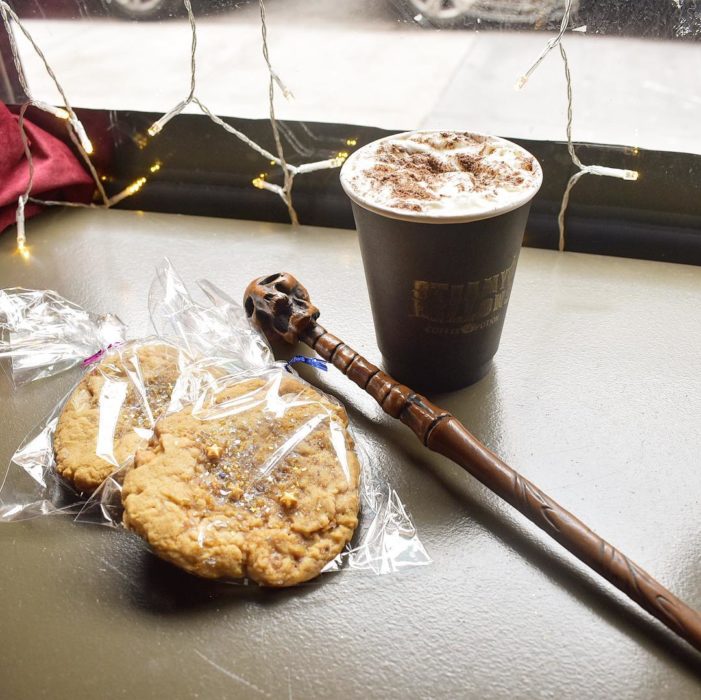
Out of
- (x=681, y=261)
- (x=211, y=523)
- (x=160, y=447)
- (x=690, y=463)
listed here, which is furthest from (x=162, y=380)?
(x=681, y=261)

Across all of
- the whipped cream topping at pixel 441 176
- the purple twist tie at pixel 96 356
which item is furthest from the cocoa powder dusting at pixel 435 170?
the purple twist tie at pixel 96 356

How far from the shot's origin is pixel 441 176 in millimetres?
853

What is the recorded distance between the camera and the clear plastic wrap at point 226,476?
28.4 inches

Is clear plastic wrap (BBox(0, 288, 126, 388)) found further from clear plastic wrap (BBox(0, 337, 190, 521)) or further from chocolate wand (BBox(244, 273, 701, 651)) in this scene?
chocolate wand (BBox(244, 273, 701, 651))

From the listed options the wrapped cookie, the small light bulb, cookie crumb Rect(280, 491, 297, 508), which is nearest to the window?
the small light bulb

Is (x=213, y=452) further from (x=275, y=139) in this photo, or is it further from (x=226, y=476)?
(x=275, y=139)

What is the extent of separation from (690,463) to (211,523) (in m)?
0.58

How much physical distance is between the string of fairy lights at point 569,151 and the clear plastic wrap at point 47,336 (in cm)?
76

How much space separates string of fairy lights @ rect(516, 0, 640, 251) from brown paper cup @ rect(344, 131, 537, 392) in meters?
0.38

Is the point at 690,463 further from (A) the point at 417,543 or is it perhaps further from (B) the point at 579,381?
(A) the point at 417,543

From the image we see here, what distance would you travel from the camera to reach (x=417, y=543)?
0.79 metres

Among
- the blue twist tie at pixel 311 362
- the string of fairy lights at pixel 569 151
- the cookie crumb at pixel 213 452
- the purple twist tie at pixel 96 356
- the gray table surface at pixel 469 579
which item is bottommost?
the gray table surface at pixel 469 579

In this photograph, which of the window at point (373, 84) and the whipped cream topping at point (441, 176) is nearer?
the whipped cream topping at point (441, 176)

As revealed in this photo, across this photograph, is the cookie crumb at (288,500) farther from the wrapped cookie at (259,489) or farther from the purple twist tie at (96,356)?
the purple twist tie at (96,356)
